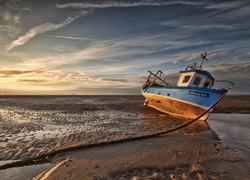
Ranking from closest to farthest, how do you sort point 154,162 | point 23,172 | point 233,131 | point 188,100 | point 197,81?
1. point 23,172
2. point 154,162
3. point 233,131
4. point 188,100
5. point 197,81

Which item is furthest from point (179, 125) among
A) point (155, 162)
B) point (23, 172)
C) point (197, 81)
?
point (23, 172)

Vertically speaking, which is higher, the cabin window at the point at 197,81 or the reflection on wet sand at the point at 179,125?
the cabin window at the point at 197,81

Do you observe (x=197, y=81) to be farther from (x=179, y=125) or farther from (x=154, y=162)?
(x=154, y=162)

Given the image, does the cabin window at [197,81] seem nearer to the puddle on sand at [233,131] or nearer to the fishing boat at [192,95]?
the fishing boat at [192,95]

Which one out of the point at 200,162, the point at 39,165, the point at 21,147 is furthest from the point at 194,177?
the point at 21,147

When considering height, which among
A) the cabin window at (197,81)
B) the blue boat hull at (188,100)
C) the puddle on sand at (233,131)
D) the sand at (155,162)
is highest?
the cabin window at (197,81)

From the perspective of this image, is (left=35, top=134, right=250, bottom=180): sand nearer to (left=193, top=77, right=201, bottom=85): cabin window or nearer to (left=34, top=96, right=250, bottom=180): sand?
(left=34, top=96, right=250, bottom=180): sand

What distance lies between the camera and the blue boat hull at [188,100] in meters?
12.5

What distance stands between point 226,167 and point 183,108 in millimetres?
10294

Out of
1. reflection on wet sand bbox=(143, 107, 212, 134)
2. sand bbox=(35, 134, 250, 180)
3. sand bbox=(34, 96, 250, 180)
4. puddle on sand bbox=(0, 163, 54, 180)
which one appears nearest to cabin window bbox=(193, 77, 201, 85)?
reflection on wet sand bbox=(143, 107, 212, 134)

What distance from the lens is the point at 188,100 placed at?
536 inches

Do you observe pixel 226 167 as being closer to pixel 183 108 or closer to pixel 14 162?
pixel 14 162

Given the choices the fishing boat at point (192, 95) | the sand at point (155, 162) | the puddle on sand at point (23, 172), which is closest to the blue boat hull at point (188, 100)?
the fishing boat at point (192, 95)

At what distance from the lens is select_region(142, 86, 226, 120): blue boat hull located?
41.0ft
